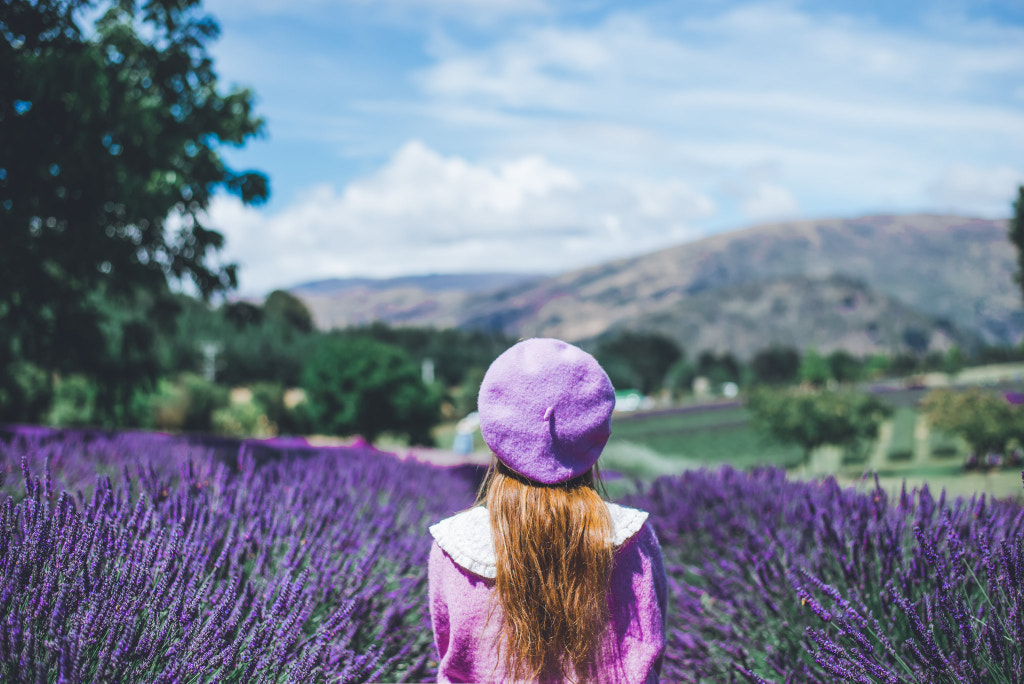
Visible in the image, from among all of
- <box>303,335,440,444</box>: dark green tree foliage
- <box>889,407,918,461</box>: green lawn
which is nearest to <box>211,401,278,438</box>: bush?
<box>303,335,440,444</box>: dark green tree foliage

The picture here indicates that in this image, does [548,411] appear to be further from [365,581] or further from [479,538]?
[365,581]

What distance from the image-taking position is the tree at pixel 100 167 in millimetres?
6539

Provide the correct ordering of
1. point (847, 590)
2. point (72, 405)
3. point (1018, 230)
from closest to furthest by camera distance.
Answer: point (847, 590) < point (1018, 230) < point (72, 405)

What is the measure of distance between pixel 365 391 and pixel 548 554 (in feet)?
70.4

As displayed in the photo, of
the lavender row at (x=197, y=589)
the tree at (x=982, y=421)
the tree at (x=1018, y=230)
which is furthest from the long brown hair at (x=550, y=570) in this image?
the tree at (x=1018, y=230)

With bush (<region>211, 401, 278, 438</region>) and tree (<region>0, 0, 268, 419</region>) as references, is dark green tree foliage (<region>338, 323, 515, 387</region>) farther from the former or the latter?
tree (<region>0, 0, 268, 419</region>)

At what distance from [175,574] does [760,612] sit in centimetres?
242

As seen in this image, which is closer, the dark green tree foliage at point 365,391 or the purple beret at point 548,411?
the purple beret at point 548,411

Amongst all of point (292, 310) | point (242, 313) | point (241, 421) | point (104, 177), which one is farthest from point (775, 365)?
point (104, 177)

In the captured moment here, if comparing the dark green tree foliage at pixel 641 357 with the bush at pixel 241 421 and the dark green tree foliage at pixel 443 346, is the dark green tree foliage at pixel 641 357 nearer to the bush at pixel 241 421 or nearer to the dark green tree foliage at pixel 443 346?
the dark green tree foliage at pixel 443 346

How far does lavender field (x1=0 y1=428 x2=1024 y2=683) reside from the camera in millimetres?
1891

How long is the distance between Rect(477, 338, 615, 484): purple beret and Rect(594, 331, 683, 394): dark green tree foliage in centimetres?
8044

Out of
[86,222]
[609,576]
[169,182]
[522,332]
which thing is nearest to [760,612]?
[609,576]

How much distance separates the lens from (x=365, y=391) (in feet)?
74.2
